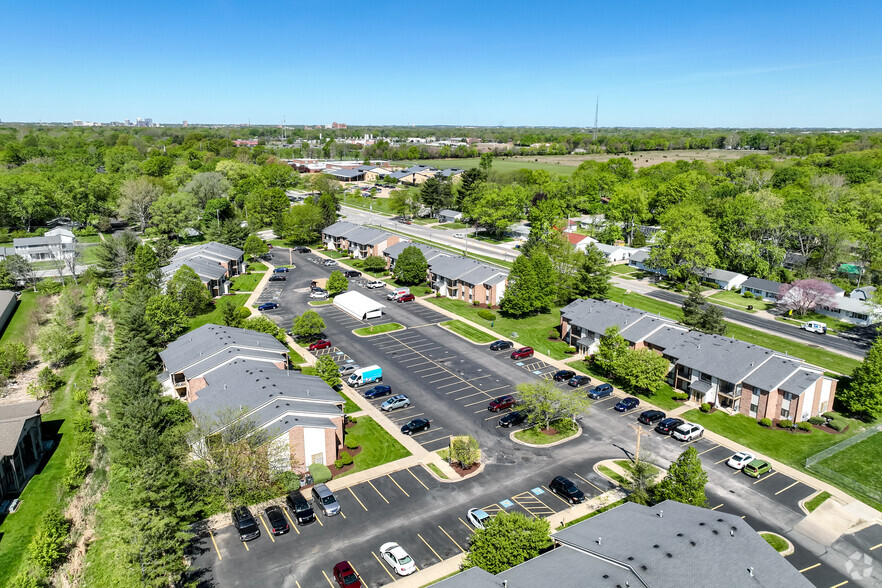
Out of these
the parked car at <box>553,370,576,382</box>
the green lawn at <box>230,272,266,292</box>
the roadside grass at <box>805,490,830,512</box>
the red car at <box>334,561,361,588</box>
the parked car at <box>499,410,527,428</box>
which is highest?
the green lawn at <box>230,272,266,292</box>

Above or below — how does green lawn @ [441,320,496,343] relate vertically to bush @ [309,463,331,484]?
above

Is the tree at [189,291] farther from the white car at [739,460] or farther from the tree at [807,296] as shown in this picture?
the tree at [807,296]

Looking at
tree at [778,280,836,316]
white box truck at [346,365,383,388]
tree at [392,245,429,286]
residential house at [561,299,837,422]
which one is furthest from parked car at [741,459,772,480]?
tree at [392,245,429,286]

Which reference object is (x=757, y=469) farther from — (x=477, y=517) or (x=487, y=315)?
(x=487, y=315)

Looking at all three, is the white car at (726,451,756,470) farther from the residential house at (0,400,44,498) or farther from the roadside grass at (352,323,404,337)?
the residential house at (0,400,44,498)

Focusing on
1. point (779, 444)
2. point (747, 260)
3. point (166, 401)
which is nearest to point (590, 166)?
point (747, 260)

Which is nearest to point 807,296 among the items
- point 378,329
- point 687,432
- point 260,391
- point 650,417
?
point 650,417
